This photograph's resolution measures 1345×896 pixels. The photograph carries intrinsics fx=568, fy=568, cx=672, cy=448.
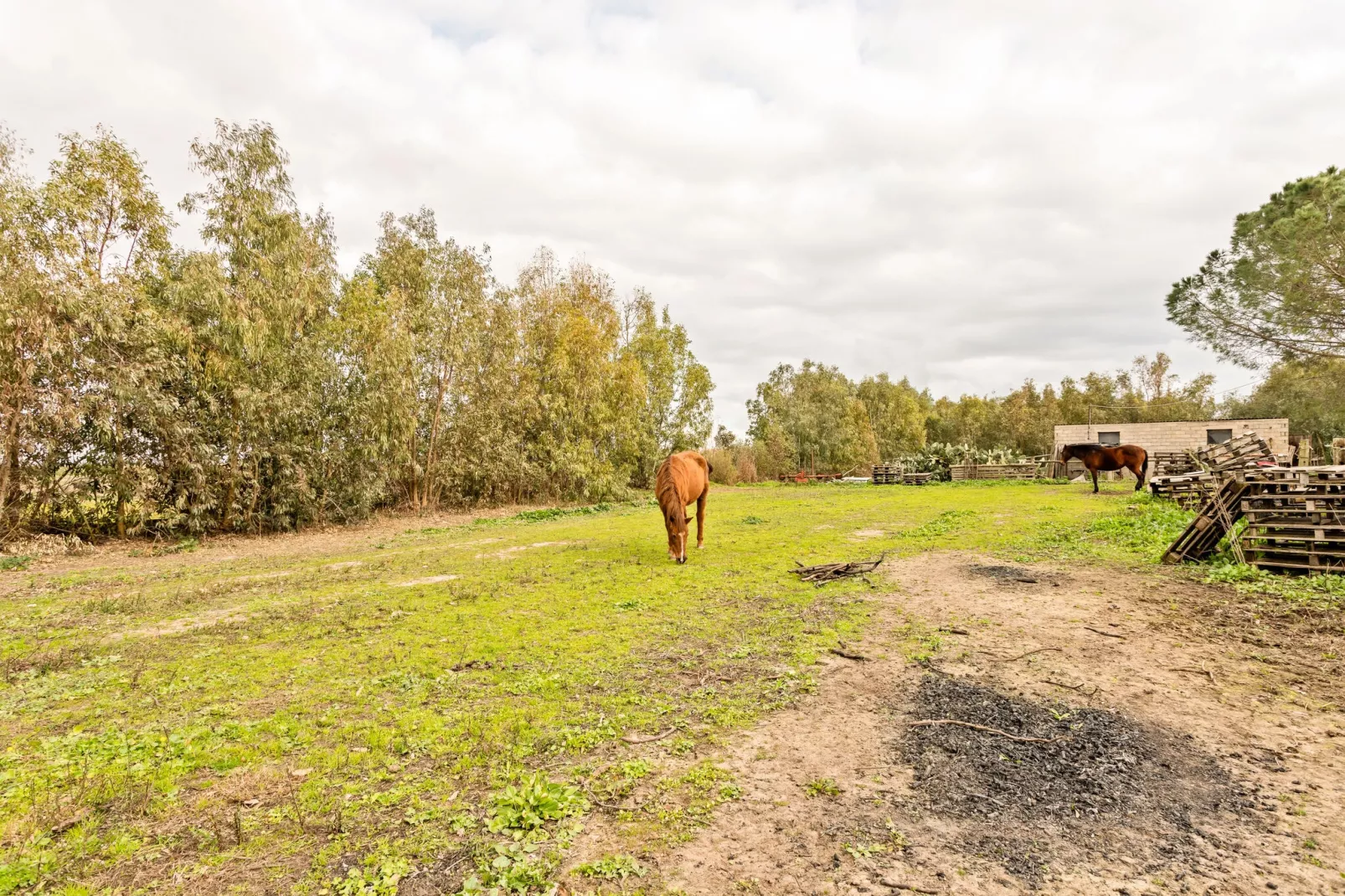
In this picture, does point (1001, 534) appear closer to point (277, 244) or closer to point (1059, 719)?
point (1059, 719)

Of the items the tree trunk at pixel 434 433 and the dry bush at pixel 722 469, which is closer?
the tree trunk at pixel 434 433

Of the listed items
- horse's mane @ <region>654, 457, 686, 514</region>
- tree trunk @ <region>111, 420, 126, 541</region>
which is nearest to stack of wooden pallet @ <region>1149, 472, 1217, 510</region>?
horse's mane @ <region>654, 457, 686, 514</region>

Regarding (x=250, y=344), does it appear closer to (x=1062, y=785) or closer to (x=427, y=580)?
(x=427, y=580)

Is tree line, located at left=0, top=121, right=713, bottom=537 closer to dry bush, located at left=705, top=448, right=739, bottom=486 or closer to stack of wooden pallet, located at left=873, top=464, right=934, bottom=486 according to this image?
dry bush, located at left=705, top=448, right=739, bottom=486

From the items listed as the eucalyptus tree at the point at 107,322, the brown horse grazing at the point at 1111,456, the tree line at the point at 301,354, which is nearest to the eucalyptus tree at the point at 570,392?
the tree line at the point at 301,354

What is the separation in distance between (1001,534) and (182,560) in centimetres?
1567

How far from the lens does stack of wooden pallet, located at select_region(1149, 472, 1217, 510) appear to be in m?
11.9

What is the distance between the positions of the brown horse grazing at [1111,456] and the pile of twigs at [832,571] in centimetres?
1431

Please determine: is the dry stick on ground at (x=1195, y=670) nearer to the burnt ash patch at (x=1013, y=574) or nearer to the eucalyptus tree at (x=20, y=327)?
the burnt ash patch at (x=1013, y=574)

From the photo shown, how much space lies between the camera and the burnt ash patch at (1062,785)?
Answer: 7.86 ft

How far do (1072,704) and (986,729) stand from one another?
0.80 m

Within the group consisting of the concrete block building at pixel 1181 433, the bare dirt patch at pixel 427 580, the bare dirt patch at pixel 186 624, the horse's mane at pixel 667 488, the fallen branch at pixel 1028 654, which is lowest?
the fallen branch at pixel 1028 654

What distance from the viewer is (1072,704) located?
373 cm

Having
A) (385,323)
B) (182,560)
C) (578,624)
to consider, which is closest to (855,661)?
(578,624)
